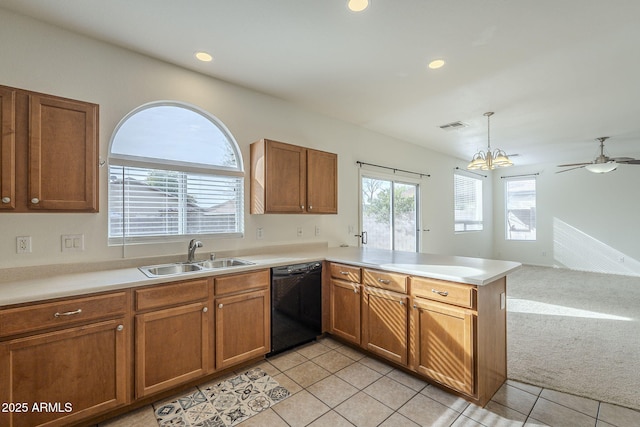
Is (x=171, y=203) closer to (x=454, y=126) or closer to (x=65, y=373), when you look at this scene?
(x=65, y=373)

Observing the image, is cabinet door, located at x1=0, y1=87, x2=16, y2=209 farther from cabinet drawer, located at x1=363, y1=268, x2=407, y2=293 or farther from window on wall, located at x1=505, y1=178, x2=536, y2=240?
window on wall, located at x1=505, y1=178, x2=536, y2=240

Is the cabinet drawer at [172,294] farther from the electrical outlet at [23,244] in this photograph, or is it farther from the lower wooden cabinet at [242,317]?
the electrical outlet at [23,244]

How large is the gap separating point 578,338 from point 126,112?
16.5 feet

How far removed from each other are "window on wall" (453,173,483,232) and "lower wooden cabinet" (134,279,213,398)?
6015 mm

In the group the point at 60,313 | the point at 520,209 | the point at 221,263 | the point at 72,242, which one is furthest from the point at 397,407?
the point at 520,209

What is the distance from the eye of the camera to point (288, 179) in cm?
310

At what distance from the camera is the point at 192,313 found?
85.4 inches

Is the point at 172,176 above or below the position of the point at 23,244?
above

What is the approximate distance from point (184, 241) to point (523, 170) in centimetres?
854

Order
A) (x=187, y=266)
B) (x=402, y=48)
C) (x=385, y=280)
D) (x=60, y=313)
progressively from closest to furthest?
(x=60, y=313)
(x=402, y=48)
(x=385, y=280)
(x=187, y=266)

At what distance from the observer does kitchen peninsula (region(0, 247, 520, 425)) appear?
162 centimetres

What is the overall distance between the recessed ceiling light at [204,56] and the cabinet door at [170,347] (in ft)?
6.94

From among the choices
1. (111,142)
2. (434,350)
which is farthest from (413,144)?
(111,142)

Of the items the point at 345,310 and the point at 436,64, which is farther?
the point at 345,310
